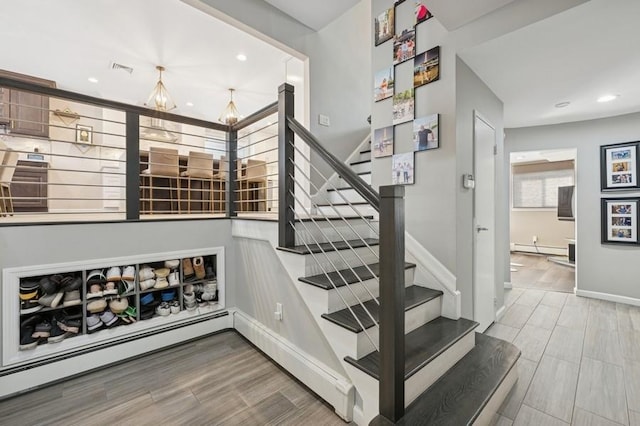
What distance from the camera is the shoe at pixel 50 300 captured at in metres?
1.99

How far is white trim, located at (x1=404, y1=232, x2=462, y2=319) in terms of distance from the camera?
2.08 m

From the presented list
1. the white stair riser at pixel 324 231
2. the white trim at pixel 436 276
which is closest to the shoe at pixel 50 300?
the white stair riser at pixel 324 231

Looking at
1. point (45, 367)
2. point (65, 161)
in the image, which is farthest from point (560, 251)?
point (65, 161)

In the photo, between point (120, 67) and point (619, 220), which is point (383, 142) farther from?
point (120, 67)

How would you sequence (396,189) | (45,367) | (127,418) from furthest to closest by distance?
(45,367) → (127,418) → (396,189)

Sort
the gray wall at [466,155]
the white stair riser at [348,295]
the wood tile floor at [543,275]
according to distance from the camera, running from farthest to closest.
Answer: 1. the wood tile floor at [543,275]
2. the gray wall at [466,155]
3. the white stair riser at [348,295]

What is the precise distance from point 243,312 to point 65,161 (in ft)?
Result: 16.7

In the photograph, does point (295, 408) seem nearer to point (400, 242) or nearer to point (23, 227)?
point (400, 242)

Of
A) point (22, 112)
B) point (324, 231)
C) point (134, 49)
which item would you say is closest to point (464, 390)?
point (324, 231)

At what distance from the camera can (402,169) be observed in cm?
243

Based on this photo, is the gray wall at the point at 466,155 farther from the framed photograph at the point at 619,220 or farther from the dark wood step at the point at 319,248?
the framed photograph at the point at 619,220

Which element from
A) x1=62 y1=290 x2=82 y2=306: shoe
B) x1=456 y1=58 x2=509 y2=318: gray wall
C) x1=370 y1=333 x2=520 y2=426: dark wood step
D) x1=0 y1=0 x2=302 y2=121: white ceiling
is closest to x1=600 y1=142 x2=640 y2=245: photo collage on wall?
x1=456 y1=58 x2=509 y2=318: gray wall

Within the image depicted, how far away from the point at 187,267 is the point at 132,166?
3.41 ft

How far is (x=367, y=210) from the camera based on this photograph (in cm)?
292
